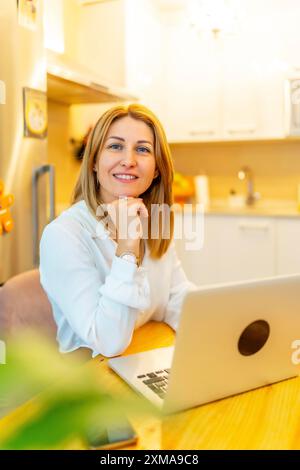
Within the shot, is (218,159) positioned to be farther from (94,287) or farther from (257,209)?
(94,287)

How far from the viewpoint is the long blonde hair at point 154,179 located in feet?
4.02

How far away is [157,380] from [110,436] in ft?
0.68

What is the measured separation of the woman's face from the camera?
123 cm

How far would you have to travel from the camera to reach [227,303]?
0.66 meters

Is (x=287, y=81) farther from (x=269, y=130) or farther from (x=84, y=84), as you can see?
(x=84, y=84)

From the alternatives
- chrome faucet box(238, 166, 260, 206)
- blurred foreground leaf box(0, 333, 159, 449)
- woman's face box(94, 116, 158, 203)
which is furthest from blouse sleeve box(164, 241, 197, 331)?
chrome faucet box(238, 166, 260, 206)

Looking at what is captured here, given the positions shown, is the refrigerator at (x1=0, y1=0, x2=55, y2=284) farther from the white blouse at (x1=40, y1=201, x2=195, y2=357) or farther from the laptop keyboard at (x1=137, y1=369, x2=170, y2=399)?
the laptop keyboard at (x1=137, y1=369, x2=170, y2=399)

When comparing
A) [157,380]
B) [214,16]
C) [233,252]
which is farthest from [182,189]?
[157,380]

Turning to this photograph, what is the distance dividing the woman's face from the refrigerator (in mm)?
821

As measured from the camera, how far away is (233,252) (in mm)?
3066

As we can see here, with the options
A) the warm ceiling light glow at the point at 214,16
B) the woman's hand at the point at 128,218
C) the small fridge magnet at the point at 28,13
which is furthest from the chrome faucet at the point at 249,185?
the woman's hand at the point at 128,218

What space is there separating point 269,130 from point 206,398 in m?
2.72

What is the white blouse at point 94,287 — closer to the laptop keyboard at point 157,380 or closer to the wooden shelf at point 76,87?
the laptop keyboard at point 157,380

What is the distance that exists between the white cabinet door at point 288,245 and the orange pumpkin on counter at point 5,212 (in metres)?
1.64
